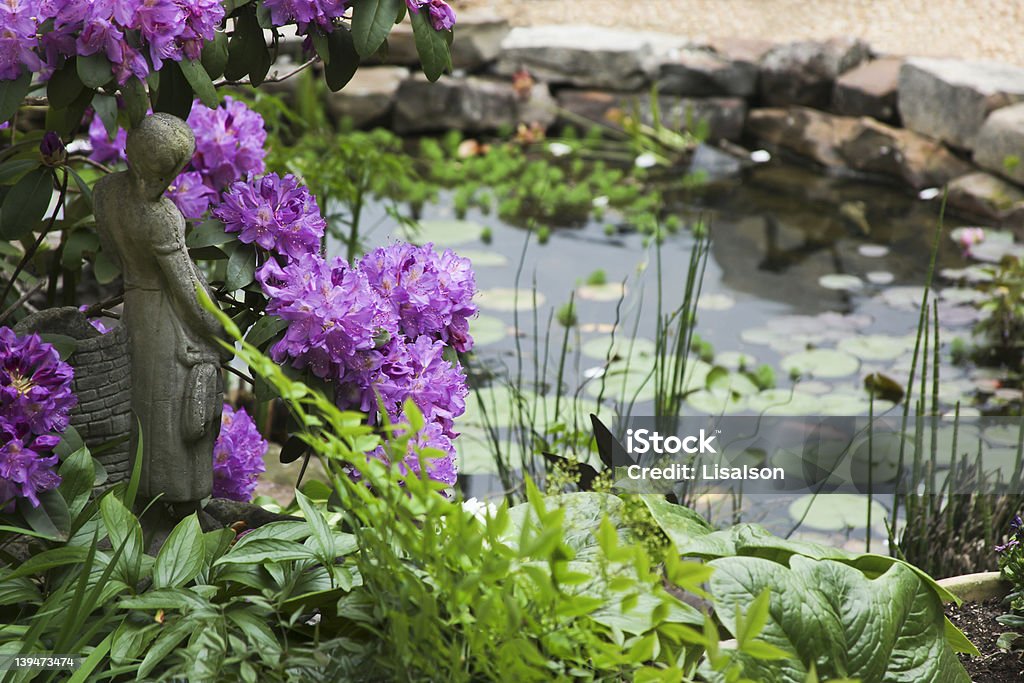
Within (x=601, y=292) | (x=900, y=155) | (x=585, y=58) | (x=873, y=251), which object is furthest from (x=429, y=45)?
(x=585, y=58)

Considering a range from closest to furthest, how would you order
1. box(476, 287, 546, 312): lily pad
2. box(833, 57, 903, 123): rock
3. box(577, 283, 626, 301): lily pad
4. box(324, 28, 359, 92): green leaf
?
box(324, 28, 359, 92): green leaf, box(476, 287, 546, 312): lily pad, box(577, 283, 626, 301): lily pad, box(833, 57, 903, 123): rock

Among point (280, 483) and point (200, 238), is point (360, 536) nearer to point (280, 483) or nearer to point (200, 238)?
point (200, 238)

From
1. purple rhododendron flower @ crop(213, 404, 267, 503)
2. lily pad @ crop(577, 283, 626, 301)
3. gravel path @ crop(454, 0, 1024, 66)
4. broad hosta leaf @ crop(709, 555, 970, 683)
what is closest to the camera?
broad hosta leaf @ crop(709, 555, 970, 683)

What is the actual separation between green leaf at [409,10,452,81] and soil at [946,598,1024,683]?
40.5 inches

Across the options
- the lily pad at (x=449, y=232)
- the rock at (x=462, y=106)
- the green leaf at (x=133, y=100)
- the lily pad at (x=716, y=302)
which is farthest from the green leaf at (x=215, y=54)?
the rock at (x=462, y=106)

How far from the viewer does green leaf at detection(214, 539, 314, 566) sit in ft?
3.52

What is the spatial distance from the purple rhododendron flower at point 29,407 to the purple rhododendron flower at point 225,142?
0.53 m

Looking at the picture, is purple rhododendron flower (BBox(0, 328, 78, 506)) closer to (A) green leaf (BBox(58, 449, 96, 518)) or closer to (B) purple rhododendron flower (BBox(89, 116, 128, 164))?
(A) green leaf (BBox(58, 449, 96, 518))

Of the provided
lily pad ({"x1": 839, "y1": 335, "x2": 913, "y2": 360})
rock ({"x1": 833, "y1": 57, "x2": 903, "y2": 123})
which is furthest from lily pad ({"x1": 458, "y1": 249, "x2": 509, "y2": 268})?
rock ({"x1": 833, "y1": 57, "x2": 903, "y2": 123})

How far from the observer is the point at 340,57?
1378 mm

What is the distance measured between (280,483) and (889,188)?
4170 millimetres

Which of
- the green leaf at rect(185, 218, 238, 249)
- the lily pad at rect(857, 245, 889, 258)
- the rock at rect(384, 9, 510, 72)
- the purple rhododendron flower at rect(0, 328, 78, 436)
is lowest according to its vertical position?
the lily pad at rect(857, 245, 889, 258)

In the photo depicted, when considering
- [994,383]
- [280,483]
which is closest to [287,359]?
[280,483]

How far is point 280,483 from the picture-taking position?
2.33m
